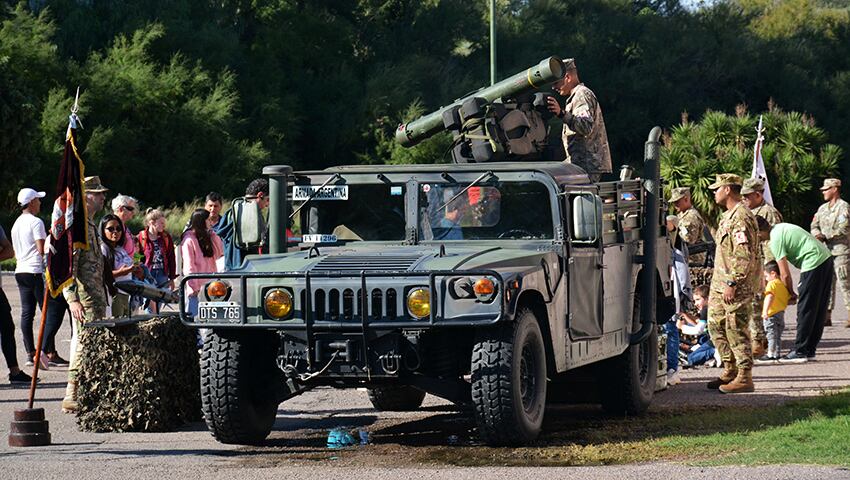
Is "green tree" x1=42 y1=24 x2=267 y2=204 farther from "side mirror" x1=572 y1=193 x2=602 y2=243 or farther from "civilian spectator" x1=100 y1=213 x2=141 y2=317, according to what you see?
"side mirror" x1=572 y1=193 x2=602 y2=243

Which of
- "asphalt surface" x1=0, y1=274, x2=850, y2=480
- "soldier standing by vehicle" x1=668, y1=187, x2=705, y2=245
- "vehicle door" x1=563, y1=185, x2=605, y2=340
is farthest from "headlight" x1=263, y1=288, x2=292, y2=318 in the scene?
"soldier standing by vehicle" x1=668, y1=187, x2=705, y2=245

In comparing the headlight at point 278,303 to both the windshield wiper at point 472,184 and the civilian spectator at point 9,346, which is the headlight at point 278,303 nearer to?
the windshield wiper at point 472,184

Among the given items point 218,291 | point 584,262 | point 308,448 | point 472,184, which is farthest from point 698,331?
point 218,291

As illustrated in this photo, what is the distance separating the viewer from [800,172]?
32.2 m

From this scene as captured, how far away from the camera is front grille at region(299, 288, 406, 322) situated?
29.4 ft

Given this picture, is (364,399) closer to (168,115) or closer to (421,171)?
(421,171)

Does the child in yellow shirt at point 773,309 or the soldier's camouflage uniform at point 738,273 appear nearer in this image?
the soldier's camouflage uniform at point 738,273

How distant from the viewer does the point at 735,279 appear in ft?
39.8

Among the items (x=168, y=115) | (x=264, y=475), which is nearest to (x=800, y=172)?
(x=168, y=115)

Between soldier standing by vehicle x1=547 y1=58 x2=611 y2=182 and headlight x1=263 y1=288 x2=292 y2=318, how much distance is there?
3.26m

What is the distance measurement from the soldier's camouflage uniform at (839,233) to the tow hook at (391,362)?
411 inches

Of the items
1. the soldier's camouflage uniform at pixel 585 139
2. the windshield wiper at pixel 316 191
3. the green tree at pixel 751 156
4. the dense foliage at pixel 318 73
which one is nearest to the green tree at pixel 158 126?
the dense foliage at pixel 318 73

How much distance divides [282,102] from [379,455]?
41386 mm

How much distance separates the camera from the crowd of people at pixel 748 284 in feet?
40.2
